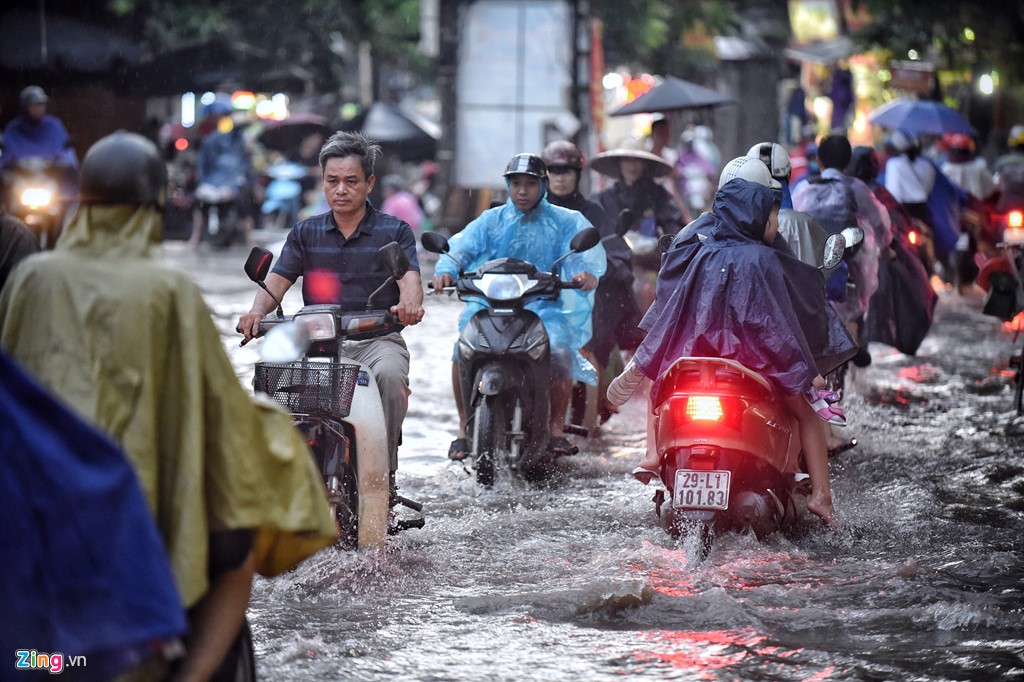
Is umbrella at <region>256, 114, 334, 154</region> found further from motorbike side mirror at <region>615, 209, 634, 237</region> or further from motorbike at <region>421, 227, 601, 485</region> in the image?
motorbike at <region>421, 227, 601, 485</region>

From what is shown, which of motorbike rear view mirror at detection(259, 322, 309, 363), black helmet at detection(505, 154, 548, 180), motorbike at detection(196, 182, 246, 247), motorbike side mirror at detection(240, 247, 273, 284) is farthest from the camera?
motorbike at detection(196, 182, 246, 247)

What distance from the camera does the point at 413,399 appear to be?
10.6 metres

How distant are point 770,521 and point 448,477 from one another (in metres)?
2.31

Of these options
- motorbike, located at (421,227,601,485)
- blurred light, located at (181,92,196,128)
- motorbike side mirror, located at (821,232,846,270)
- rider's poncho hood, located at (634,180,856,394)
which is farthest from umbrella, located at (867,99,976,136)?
blurred light, located at (181,92,196,128)

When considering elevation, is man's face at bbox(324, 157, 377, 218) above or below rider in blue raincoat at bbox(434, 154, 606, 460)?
above

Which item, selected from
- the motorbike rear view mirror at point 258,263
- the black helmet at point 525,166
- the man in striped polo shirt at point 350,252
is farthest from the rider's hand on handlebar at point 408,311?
the black helmet at point 525,166

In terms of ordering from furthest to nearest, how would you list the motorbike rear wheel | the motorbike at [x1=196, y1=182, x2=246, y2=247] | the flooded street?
the motorbike at [x1=196, y1=182, x2=246, y2=247]
the motorbike rear wheel
the flooded street

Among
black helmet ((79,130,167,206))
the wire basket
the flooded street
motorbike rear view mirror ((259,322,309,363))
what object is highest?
black helmet ((79,130,167,206))

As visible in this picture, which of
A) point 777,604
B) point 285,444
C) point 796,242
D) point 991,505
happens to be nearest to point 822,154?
point 796,242

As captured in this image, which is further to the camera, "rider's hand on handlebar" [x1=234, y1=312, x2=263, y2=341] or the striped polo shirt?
the striped polo shirt

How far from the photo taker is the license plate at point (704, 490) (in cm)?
592

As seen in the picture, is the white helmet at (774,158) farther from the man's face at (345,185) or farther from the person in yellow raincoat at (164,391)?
the person in yellow raincoat at (164,391)

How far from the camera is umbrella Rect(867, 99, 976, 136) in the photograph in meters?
17.2

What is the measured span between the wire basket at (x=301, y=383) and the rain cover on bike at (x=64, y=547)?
2745mm
